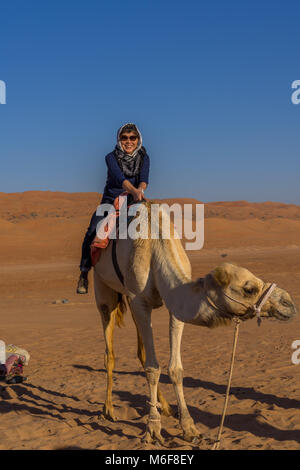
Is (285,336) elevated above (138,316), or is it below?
below

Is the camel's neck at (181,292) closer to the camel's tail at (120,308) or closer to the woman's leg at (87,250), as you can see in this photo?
the woman's leg at (87,250)

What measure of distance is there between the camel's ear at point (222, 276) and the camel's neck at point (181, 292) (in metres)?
0.27

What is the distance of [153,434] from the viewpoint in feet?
16.7

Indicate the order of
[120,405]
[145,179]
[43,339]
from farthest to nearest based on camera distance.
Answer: [43,339] < [120,405] < [145,179]

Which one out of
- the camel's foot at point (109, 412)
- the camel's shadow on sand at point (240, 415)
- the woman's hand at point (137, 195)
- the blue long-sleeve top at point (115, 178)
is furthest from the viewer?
the camel's foot at point (109, 412)

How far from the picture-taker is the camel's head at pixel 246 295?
396 cm

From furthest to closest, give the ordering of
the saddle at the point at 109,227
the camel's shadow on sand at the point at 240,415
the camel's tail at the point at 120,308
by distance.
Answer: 1. the camel's tail at the point at 120,308
2. the saddle at the point at 109,227
3. the camel's shadow on sand at the point at 240,415

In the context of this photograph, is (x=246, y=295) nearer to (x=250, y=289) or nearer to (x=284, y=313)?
(x=250, y=289)

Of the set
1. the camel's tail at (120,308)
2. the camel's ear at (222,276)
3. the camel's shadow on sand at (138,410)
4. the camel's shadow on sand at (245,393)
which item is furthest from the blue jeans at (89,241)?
the camel's ear at (222,276)

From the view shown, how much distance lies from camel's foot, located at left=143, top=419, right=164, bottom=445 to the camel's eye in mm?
1945

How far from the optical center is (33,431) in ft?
18.6
